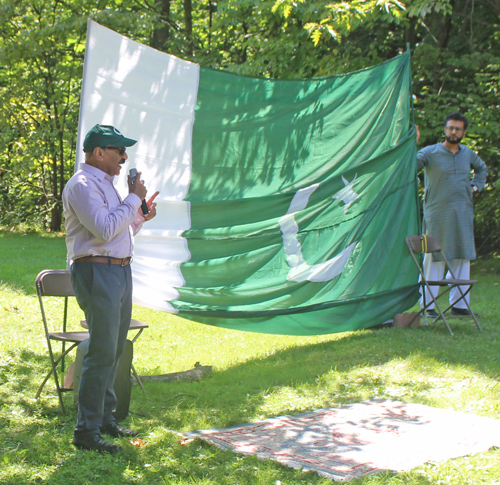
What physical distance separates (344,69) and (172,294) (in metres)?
6.50

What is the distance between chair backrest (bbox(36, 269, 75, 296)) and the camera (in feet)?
14.0

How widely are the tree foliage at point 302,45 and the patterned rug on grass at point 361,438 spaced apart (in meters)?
6.28

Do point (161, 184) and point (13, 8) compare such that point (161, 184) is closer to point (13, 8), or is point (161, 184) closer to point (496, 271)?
point (496, 271)

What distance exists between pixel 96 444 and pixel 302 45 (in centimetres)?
877

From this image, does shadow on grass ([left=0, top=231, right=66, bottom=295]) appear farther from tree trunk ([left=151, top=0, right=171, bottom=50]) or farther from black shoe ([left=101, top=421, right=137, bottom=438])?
tree trunk ([left=151, top=0, right=171, bottom=50])

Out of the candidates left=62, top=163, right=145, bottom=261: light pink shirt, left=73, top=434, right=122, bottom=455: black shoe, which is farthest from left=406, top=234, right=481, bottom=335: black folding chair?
left=73, top=434, right=122, bottom=455: black shoe

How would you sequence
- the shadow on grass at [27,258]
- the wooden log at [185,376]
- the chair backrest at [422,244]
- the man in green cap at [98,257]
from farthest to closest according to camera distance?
the shadow on grass at [27,258] < the chair backrest at [422,244] < the wooden log at [185,376] < the man in green cap at [98,257]

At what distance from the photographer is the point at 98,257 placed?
3.31m

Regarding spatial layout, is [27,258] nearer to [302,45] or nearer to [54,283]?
[302,45]

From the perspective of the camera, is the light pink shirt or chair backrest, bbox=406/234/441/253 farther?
chair backrest, bbox=406/234/441/253

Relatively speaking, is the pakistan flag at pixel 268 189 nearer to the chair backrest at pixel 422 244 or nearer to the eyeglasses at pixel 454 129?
the chair backrest at pixel 422 244

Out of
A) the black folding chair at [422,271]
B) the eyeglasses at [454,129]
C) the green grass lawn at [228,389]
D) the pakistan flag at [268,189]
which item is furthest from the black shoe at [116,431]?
→ the eyeglasses at [454,129]

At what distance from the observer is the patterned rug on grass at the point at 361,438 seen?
10.6 ft

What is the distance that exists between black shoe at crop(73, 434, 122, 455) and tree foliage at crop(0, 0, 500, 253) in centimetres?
729
